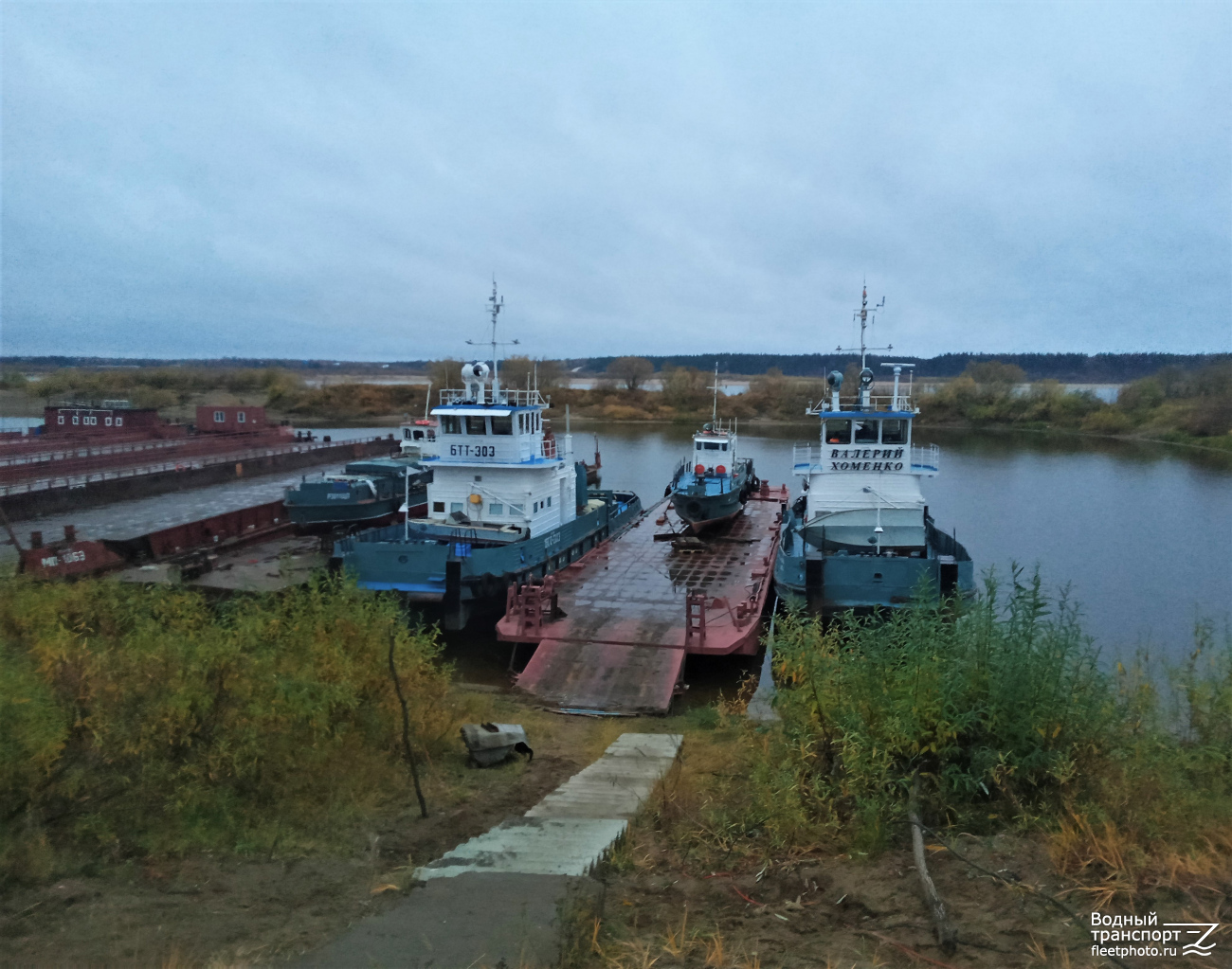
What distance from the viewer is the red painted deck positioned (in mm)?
12836

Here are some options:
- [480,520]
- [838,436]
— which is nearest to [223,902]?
[480,520]

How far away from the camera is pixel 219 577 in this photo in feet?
54.7

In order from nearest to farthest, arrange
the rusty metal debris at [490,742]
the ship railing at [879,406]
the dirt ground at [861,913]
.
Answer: the dirt ground at [861,913], the rusty metal debris at [490,742], the ship railing at [879,406]

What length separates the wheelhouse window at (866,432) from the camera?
1889 centimetres

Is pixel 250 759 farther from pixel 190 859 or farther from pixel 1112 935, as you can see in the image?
pixel 1112 935

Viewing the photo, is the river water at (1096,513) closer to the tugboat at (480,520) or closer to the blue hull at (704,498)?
the blue hull at (704,498)

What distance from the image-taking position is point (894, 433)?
1897 cm

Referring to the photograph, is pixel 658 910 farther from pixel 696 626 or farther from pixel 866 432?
pixel 866 432

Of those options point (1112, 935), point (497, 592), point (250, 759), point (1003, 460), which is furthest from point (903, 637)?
point (1003, 460)

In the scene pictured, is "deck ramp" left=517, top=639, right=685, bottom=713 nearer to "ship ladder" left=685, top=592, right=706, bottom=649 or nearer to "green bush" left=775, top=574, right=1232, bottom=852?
"ship ladder" left=685, top=592, right=706, bottom=649

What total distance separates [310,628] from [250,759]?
2284mm

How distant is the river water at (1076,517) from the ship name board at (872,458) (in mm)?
3938

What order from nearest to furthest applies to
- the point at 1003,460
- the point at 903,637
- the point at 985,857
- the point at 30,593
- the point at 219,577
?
the point at 985,857
the point at 903,637
the point at 30,593
the point at 219,577
the point at 1003,460

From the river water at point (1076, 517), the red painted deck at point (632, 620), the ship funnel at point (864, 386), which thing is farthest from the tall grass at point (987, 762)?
the ship funnel at point (864, 386)
